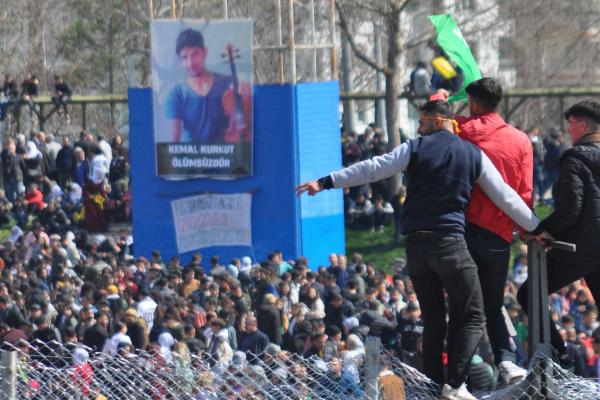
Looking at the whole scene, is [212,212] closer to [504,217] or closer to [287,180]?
[287,180]

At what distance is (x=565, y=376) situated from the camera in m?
7.56

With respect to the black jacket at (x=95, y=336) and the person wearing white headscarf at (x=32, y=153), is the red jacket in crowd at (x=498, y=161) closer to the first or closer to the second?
the black jacket at (x=95, y=336)

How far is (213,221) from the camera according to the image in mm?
24688

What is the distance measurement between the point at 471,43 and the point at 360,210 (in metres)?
10.4

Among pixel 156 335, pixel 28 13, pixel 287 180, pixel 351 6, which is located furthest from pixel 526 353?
pixel 28 13

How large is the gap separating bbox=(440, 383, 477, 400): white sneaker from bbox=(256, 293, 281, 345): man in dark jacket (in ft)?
26.2

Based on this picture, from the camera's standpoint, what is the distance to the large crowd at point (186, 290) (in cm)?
1323

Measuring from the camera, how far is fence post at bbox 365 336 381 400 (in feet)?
22.9

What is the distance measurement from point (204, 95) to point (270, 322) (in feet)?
29.4

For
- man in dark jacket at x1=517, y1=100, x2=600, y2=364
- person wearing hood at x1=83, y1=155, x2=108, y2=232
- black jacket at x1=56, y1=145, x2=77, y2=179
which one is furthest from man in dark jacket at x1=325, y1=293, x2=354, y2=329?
A: black jacket at x1=56, y1=145, x2=77, y2=179

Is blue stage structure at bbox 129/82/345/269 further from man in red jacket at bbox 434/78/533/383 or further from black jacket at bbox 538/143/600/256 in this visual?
black jacket at bbox 538/143/600/256

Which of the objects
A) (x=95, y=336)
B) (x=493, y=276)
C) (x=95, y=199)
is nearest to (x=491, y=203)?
(x=493, y=276)

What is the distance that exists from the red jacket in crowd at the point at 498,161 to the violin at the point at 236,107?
53.9 feet

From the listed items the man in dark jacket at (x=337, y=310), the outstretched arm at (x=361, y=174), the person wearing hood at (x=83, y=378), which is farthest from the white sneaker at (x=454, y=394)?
the man in dark jacket at (x=337, y=310)
